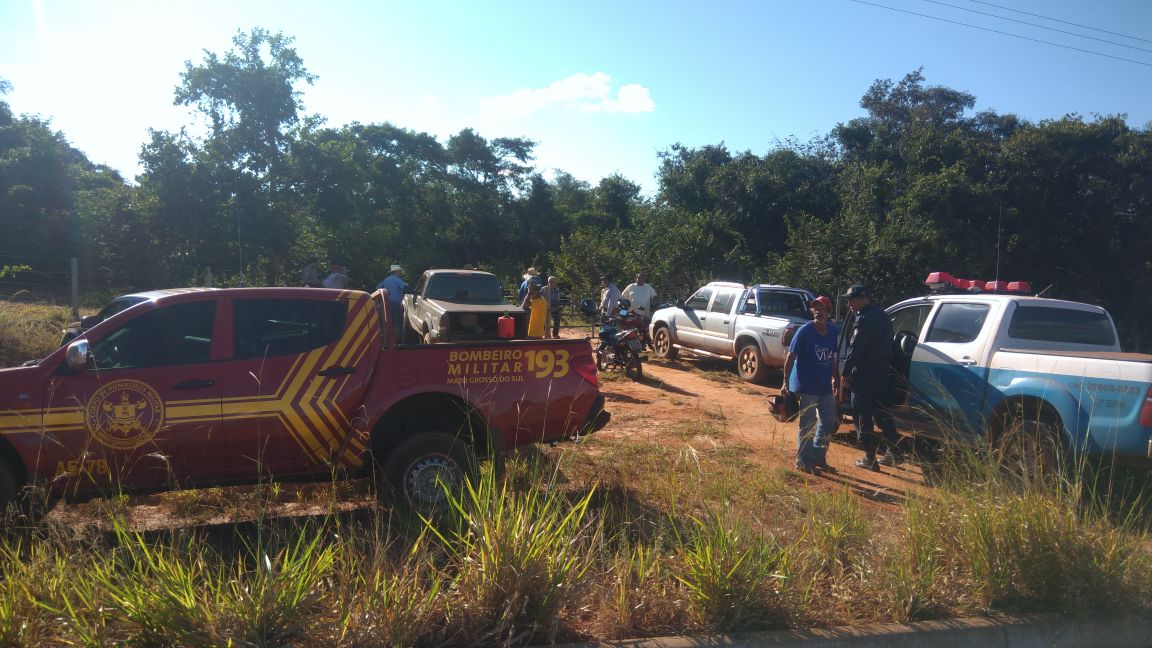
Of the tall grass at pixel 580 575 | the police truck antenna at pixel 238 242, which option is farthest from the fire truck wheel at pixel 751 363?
the police truck antenna at pixel 238 242

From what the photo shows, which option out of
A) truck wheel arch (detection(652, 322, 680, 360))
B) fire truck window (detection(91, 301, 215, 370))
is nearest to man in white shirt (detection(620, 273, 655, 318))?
truck wheel arch (detection(652, 322, 680, 360))

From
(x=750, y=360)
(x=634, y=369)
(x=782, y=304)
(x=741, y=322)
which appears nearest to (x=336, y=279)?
(x=634, y=369)

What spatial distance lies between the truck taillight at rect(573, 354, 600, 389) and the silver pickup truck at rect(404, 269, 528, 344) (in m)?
5.88

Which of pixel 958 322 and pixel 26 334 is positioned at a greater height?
pixel 958 322

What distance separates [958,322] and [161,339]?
740 centimetres

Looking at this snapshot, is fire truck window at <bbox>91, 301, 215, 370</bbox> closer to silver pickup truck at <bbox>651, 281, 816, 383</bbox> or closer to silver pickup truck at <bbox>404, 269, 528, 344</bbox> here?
silver pickup truck at <bbox>404, 269, 528, 344</bbox>

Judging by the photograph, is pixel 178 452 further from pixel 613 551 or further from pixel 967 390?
pixel 967 390

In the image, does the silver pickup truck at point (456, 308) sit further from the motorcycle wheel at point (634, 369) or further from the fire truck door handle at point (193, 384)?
the fire truck door handle at point (193, 384)

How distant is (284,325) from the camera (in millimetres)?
5355

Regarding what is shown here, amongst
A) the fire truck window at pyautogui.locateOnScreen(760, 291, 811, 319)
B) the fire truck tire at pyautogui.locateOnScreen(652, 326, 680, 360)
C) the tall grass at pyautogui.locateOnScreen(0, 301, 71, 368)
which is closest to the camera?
the tall grass at pyautogui.locateOnScreen(0, 301, 71, 368)

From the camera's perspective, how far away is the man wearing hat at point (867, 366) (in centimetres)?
734

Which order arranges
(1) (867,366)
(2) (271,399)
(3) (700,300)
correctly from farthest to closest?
1. (3) (700,300)
2. (1) (867,366)
3. (2) (271,399)

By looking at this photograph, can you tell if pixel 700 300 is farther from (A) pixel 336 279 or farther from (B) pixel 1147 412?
(B) pixel 1147 412

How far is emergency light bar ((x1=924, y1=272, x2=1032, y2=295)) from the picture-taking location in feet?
27.6
